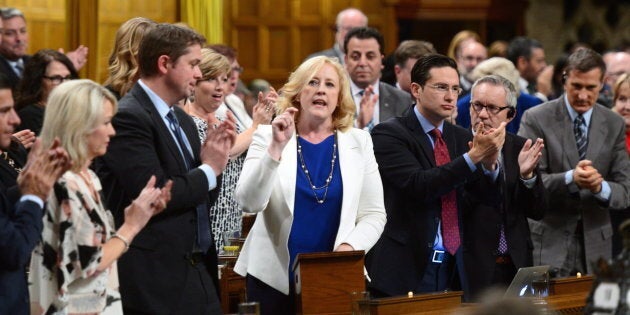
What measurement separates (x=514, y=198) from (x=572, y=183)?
763 mm

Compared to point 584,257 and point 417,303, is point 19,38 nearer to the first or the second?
point 584,257

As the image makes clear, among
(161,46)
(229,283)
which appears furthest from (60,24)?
(161,46)

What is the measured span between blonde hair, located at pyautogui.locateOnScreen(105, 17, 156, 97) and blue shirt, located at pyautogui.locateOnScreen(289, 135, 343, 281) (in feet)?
2.39

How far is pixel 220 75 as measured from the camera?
5457 millimetres

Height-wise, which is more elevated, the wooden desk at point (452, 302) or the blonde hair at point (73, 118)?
the blonde hair at point (73, 118)

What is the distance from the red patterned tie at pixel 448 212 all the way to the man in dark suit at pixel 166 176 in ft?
Answer: 3.70

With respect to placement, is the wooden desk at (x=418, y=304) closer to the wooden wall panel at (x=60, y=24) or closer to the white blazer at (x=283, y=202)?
the white blazer at (x=283, y=202)

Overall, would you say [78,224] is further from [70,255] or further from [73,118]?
[73,118]

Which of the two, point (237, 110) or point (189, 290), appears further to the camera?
point (237, 110)

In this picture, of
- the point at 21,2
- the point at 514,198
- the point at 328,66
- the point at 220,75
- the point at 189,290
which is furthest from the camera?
the point at 21,2

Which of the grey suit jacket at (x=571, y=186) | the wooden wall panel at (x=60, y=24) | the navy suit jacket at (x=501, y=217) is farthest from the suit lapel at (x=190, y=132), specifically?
the wooden wall panel at (x=60, y=24)

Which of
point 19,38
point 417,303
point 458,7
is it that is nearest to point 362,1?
point 458,7

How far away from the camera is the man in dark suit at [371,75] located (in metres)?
6.32

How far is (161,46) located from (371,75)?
109 inches
